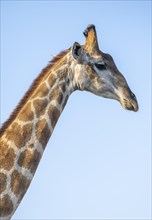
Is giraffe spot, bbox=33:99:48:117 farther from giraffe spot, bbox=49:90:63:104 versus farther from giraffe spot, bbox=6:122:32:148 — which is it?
giraffe spot, bbox=6:122:32:148

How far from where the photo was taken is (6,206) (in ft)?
22.8

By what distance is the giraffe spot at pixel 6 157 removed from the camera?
7.21 meters

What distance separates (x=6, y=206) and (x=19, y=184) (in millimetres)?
376

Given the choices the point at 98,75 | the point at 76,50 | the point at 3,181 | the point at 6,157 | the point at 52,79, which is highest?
the point at 76,50

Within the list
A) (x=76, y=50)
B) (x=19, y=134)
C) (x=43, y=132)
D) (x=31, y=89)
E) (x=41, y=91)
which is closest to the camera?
(x=19, y=134)

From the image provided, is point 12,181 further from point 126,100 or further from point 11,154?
point 126,100

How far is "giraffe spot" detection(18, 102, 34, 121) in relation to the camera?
25.2 ft

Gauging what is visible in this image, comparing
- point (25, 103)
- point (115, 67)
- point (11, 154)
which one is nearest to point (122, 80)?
point (115, 67)

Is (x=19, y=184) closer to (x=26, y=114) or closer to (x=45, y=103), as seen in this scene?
(x=26, y=114)

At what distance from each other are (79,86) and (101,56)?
0.66 m

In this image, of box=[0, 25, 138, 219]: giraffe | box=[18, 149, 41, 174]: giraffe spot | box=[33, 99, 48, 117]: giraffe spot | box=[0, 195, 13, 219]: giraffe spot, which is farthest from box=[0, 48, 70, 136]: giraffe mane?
box=[0, 195, 13, 219]: giraffe spot

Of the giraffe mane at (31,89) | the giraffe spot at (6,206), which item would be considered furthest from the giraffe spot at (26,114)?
the giraffe spot at (6,206)

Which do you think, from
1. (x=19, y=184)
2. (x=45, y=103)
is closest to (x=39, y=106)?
(x=45, y=103)

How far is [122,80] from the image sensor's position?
859 centimetres
